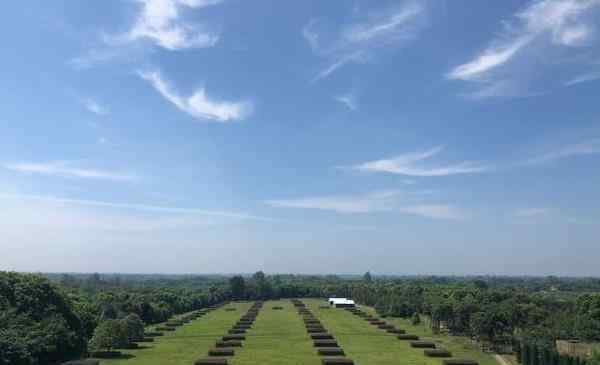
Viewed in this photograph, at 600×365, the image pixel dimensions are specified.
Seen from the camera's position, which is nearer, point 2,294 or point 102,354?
point 2,294

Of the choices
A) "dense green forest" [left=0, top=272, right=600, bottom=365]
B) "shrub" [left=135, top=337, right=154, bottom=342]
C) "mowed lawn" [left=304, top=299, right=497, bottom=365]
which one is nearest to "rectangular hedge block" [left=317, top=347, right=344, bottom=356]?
"mowed lawn" [left=304, top=299, right=497, bottom=365]

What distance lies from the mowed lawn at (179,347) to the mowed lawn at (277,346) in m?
3.37

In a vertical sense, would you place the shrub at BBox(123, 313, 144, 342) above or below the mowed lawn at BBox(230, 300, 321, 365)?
above

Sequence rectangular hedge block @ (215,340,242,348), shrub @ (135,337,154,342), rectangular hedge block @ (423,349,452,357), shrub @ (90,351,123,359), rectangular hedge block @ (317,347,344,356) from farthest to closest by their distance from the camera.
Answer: shrub @ (135,337,154,342), rectangular hedge block @ (215,340,242,348), shrub @ (90,351,123,359), rectangular hedge block @ (423,349,452,357), rectangular hedge block @ (317,347,344,356)

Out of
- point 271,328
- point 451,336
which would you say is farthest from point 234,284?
point 451,336

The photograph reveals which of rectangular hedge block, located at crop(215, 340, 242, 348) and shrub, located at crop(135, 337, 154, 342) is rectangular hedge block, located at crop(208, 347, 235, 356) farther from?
shrub, located at crop(135, 337, 154, 342)

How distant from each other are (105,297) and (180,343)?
27.3m

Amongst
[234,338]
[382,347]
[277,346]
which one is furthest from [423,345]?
[234,338]

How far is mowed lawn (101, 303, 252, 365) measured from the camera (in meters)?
41.8

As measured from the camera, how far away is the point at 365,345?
162 ft

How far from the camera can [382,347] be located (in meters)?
48.2

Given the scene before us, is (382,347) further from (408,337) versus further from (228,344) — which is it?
(228,344)

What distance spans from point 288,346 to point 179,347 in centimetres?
928

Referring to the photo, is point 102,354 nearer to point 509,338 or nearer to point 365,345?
point 365,345
